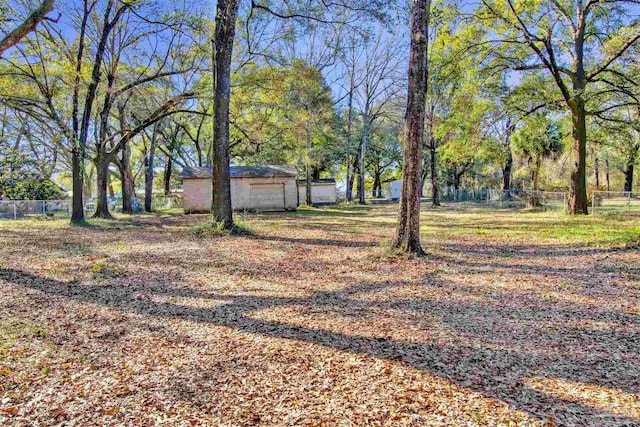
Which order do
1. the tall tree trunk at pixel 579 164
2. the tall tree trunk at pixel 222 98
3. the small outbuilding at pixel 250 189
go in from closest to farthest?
the tall tree trunk at pixel 222 98 < the tall tree trunk at pixel 579 164 < the small outbuilding at pixel 250 189

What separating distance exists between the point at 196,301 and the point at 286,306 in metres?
1.07

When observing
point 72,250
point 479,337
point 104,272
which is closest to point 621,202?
point 479,337

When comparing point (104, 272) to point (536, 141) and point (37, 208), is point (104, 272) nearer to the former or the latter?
point (37, 208)

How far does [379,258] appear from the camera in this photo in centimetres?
648

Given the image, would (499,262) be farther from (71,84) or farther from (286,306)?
(71,84)

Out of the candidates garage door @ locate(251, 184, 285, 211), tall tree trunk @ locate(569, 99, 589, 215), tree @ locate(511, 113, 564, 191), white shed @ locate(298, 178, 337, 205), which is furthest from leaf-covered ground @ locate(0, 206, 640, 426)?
white shed @ locate(298, 178, 337, 205)

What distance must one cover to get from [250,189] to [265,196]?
3.15 feet

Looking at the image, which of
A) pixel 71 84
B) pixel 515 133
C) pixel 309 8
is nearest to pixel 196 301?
pixel 309 8

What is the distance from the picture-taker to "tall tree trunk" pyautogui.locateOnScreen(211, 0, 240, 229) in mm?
9641

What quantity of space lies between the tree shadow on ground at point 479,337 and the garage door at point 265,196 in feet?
55.5

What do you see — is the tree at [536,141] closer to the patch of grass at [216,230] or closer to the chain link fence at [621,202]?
the chain link fence at [621,202]

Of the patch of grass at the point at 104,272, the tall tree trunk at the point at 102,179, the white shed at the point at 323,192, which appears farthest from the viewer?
the white shed at the point at 323,192

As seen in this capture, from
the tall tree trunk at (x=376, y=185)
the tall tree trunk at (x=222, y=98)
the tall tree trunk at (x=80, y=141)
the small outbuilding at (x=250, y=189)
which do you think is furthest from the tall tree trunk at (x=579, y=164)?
the tall tree trunk at (x=376, y=185)

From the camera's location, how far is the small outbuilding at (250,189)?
21.3m
